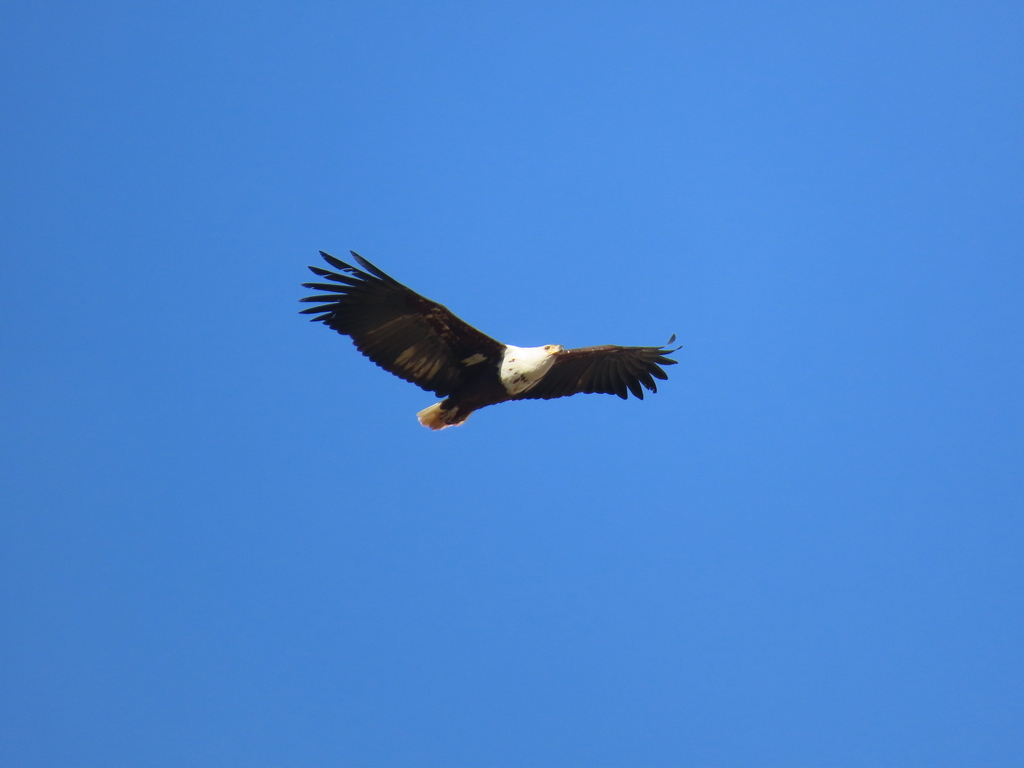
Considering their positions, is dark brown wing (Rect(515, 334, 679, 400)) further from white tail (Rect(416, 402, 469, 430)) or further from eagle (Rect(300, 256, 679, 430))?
white tail (Rect(416, 402, 469, 430))

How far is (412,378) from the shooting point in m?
11.7

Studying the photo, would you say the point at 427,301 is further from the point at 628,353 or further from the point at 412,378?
the point at 628,353

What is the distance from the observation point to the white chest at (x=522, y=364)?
456 inches

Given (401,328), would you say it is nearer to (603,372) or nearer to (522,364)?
(522,364)

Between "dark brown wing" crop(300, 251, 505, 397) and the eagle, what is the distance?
11 mm

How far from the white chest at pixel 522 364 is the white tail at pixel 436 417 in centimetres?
79

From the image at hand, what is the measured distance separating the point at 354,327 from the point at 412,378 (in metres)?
0.97

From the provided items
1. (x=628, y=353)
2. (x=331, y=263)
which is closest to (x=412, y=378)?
(x=331, y=263)

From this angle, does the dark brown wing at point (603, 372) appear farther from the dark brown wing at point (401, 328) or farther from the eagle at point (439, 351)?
the dark brown wing at point (401, 328)

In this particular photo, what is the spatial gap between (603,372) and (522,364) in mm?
1564

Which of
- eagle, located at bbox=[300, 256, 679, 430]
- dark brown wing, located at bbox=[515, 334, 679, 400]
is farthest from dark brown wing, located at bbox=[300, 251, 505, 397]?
dark brown wing, located at bbox=[515, 334, 679, 400]

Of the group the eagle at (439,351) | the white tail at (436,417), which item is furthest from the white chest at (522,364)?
the white tail at (436,417)

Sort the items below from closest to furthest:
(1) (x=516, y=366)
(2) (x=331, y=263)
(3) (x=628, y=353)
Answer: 1. (2) (x=331, y=263)
2. (1) (x=516, y=366)
3. (3) (x=628, y=353)

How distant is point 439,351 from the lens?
11609 mm
